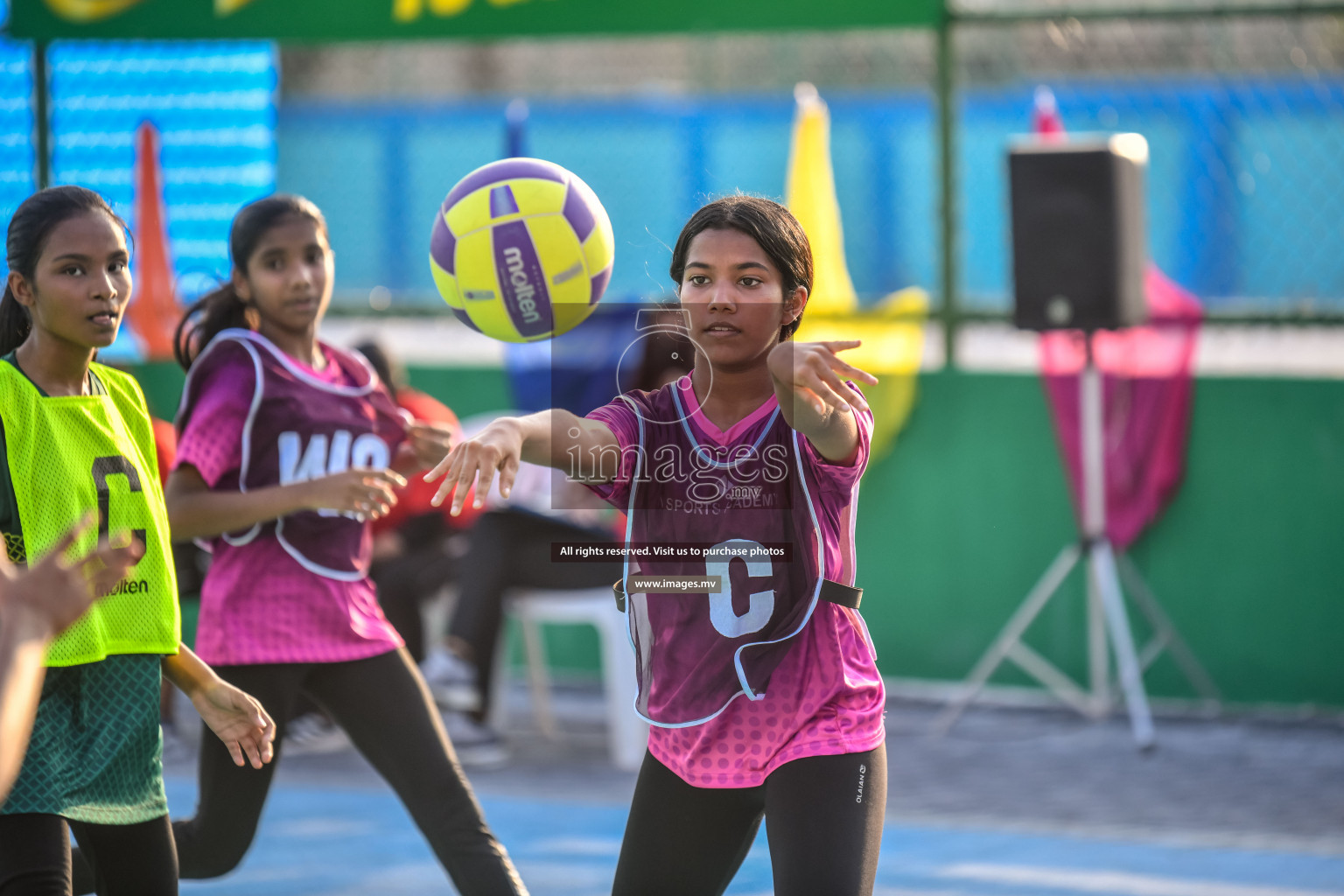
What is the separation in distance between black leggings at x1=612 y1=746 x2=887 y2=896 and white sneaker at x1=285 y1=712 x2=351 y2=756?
13.0 ft

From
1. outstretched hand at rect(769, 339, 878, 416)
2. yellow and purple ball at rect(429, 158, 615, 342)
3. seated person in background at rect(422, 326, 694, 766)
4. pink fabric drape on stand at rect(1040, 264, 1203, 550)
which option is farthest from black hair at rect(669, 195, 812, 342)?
pink fabric drape on stand at rect(1040, 264, 1203, 550)

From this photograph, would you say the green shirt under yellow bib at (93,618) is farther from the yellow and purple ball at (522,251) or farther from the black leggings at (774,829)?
the black leggings at (774,829)

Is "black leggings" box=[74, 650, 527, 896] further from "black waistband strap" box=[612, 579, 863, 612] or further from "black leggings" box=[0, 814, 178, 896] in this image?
"black waistband strap" box=[612, 579, 863, 612]

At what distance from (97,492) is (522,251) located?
102cm

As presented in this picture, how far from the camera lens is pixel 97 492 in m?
3.20

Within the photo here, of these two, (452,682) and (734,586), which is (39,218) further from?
(452,682)

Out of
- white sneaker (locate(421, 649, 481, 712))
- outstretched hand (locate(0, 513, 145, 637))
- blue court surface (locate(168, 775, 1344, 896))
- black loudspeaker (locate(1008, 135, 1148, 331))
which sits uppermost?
black loudspeaker (locate(1008, 135, 1148, 331))

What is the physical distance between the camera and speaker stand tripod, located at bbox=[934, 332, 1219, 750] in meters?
6.99

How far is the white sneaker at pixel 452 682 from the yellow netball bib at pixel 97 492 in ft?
11.5

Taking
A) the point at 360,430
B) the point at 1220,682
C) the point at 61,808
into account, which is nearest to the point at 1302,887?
the point at 1220,682

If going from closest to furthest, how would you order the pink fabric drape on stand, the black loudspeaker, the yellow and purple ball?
the yellow and purple ball → the black loudspeaker → the pink fabric drape on stand

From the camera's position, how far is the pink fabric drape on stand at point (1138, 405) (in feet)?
24.5

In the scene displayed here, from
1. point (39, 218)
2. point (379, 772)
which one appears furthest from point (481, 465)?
point (379, 772)

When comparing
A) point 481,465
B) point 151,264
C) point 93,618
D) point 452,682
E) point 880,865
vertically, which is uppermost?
point 151,264
